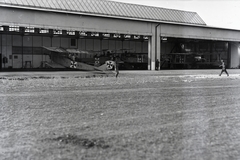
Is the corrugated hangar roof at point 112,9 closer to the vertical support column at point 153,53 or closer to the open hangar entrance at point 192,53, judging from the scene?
the vertical support column at point 153,53

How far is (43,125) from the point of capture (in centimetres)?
674

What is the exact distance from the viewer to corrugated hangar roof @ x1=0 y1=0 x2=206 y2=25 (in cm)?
3531

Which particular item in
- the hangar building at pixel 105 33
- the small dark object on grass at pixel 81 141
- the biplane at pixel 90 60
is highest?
the hangar building at pixel 105 33

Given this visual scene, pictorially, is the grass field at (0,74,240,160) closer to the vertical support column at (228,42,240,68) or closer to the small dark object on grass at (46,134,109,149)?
the small dark object on grass at (46,134,109,149)

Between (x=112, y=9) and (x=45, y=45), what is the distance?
1250 centimetres

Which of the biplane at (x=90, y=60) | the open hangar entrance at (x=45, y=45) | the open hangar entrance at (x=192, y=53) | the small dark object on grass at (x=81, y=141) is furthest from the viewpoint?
the open hangar entrance at (x=192, y=53)

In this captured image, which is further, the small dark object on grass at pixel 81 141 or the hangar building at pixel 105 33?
the hangar building at pixel 105 33

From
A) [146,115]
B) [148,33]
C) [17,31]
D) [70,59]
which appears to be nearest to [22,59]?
[17,31]

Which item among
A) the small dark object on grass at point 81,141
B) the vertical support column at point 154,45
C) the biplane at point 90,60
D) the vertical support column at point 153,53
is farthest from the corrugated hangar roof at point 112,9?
the small dark object on grass at point 81,141

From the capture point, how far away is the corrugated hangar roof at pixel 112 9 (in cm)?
3531

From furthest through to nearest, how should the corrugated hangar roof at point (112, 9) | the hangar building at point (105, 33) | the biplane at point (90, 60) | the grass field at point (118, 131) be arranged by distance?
the biplane at point (90, 60)
the corrugated hangar roof at point (112, 9)
the hangar building at point (105, 33)
the grass field at point (118, 131)

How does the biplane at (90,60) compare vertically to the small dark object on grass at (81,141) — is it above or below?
above

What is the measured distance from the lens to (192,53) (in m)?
53.5

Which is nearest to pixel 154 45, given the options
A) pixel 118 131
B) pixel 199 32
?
pixel 199 32
